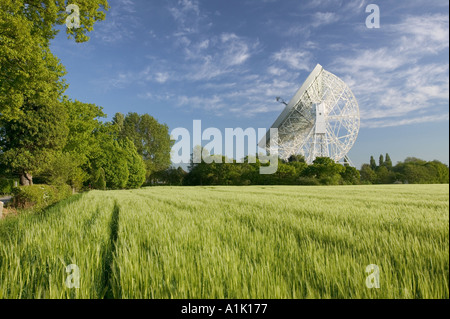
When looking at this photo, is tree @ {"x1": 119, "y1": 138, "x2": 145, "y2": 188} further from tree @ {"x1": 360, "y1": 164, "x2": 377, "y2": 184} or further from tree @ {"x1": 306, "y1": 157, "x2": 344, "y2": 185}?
tree @ {"x1": 360, "y1": 164, "x2": 377, "y2": 184}

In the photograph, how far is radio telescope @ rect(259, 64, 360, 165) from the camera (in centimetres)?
2953

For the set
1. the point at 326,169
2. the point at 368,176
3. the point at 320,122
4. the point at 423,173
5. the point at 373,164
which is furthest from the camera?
the point at 373,164

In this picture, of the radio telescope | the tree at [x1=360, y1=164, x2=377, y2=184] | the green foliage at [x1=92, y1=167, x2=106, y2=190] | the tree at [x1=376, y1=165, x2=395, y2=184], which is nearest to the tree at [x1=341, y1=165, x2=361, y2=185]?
the tree at [x1=360, y1=164, x2=377, y2=184]

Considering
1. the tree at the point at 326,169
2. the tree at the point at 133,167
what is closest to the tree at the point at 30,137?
the tree at the point at 133,167

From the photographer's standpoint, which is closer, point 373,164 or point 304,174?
point 304,174

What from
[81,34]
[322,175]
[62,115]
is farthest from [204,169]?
[81,34]

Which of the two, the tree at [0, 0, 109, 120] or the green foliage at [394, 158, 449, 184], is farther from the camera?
the green foliage at [394, 158, 449, 184]

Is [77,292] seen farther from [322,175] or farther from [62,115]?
[322,175]

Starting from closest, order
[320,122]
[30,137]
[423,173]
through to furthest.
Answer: [30,137], [320,122], [423,173]

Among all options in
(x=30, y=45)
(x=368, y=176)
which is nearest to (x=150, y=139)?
(x=30, y=45)

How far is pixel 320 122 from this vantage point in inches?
1208

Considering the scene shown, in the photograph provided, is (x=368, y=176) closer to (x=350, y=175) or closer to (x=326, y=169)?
(x=350, y=175)

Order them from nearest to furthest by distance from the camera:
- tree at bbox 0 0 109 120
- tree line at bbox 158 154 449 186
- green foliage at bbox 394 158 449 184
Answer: tree at bbox 0 0 109 120 < green foliage at bbox 394 158 449 184 < tree line at bbox 158 154 449 186

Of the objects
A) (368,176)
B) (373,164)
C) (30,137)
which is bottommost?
(368,176)
